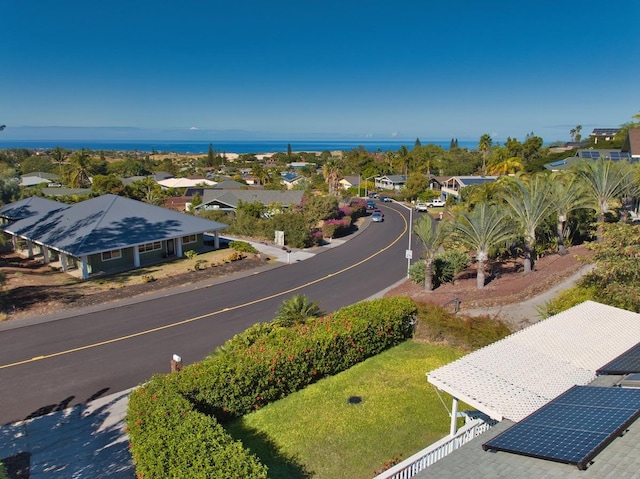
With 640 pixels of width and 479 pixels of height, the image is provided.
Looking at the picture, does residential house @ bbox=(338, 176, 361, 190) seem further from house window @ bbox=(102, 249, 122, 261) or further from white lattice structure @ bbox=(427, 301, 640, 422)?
white lattice structure @ bbox=(427, 301, 640, 422)

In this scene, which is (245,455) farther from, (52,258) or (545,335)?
(52,258)

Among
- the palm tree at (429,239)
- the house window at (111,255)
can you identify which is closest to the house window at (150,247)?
the house window at (111,255)

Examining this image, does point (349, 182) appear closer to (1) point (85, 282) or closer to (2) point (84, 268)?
(2) point (84, 268)

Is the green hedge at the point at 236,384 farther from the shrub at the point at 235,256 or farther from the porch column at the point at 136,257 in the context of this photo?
the porch column at the point at 136,257

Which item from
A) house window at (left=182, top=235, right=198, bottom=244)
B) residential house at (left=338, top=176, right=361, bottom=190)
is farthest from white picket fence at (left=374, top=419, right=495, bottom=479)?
residential house at (left=338, top=176, right=361, bottom=190)

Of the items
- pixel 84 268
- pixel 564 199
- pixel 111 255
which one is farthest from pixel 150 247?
pixel 564 199
